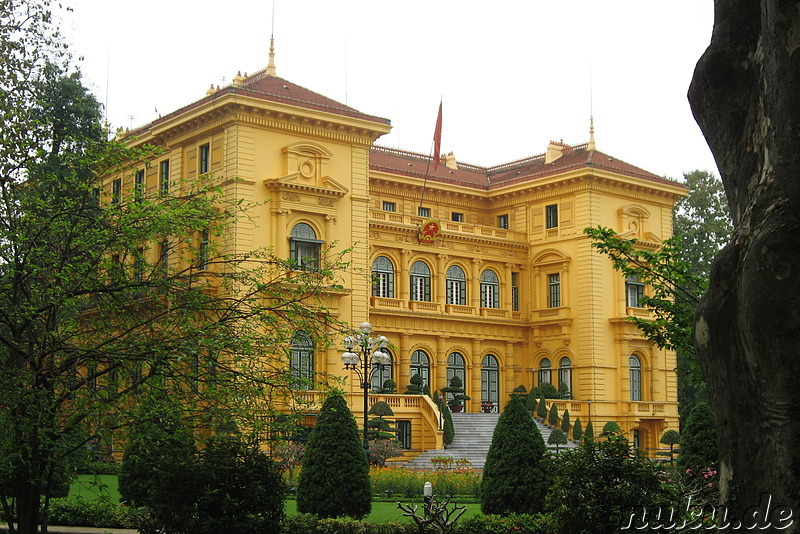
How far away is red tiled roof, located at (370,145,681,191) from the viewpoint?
4681 cm

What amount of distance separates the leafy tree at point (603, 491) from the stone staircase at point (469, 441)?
2161 cm

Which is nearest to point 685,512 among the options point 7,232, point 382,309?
point 7,232

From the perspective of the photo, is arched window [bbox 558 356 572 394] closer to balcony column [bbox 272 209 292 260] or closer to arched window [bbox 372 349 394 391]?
arched window [bbox 372 349 394 391]

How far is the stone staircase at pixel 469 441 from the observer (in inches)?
1405

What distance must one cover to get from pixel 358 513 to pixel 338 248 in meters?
19.8

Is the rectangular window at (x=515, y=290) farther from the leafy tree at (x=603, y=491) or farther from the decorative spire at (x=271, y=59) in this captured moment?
the leafy tree at (x=603, y=491)

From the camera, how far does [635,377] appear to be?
1847 inches

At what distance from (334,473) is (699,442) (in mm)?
7401

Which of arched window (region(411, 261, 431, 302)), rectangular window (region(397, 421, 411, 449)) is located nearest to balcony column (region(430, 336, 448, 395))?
arched window (region(411, 261, 431, 302))

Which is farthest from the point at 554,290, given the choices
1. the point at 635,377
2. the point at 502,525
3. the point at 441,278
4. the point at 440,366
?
the point at 502,525

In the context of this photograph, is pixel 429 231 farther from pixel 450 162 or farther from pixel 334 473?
pixel 334 473

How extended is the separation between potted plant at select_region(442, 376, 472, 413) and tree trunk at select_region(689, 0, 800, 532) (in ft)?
119

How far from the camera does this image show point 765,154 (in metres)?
6.99

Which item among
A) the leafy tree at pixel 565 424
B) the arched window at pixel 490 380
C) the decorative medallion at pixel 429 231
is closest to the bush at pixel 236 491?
the leafy tree at pixel 565 424
